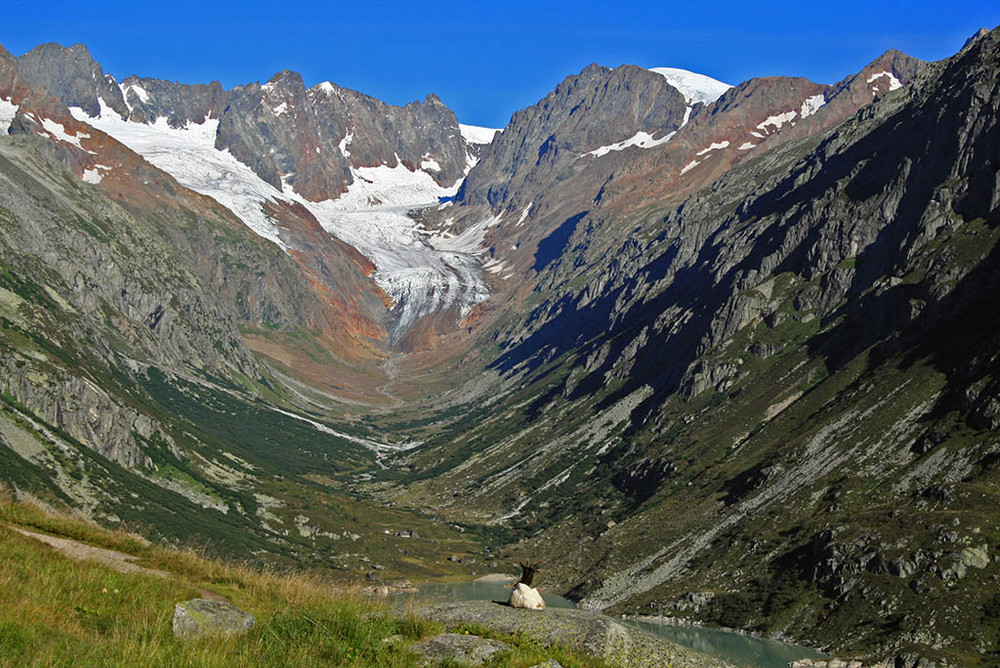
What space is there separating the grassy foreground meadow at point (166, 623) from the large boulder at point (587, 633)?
2.97 ft

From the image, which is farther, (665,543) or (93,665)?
(665,543)

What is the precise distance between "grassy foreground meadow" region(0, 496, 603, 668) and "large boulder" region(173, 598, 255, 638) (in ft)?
1.13

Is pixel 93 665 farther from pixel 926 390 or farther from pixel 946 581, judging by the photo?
pixel 926 390

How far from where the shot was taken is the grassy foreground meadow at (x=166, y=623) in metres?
18.1

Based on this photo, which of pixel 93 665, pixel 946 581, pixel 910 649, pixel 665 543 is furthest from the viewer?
pixel 665 543

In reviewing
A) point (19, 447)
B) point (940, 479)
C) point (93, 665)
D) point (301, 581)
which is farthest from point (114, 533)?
point (19, 447)

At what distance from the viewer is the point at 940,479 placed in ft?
462

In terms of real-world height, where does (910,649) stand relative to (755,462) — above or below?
below

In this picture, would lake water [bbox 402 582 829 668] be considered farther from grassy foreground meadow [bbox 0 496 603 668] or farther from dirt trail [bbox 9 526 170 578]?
grassy foreground meadow [bbox 0 496 603 668]

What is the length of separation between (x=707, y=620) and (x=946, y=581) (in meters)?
40.9

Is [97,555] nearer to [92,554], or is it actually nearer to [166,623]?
[92,554]

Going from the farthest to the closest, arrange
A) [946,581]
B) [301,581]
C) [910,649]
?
[946,581] → [910,649] → [301,581]

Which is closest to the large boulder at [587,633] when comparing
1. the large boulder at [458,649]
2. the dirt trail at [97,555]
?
the large boulder at [458,649]

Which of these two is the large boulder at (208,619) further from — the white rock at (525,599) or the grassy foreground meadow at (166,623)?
the white rock at (525,599)
